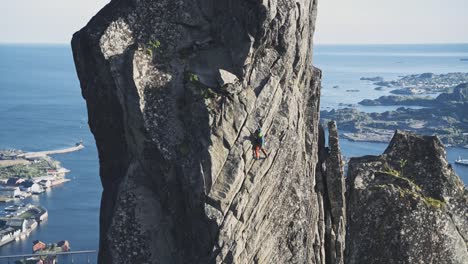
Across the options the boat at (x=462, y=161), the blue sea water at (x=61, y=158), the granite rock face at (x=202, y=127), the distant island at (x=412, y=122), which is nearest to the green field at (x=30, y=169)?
the blue sea water at (x=61, y=158)

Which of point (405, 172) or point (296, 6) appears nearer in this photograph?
point (296, 6)

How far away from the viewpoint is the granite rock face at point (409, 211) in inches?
680

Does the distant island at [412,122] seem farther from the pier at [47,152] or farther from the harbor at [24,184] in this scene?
the harbor at [24,184]

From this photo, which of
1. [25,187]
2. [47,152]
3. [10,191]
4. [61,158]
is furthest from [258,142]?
[47,152]

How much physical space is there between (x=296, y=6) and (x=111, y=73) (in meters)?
5.41

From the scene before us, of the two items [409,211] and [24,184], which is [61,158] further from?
[409,211]

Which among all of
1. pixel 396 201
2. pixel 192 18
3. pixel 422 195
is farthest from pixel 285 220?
pixel 192 18

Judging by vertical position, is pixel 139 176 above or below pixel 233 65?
below

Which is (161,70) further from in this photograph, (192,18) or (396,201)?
(396,201)

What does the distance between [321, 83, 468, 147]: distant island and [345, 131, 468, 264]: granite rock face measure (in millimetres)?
120269

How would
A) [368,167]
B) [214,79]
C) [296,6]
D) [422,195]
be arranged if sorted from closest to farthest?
[214,79] < [296,6] < [422,195] < [368,167]

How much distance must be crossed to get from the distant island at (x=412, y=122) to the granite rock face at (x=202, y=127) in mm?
123925

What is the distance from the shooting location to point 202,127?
15.1 m

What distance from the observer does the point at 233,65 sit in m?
16.0
